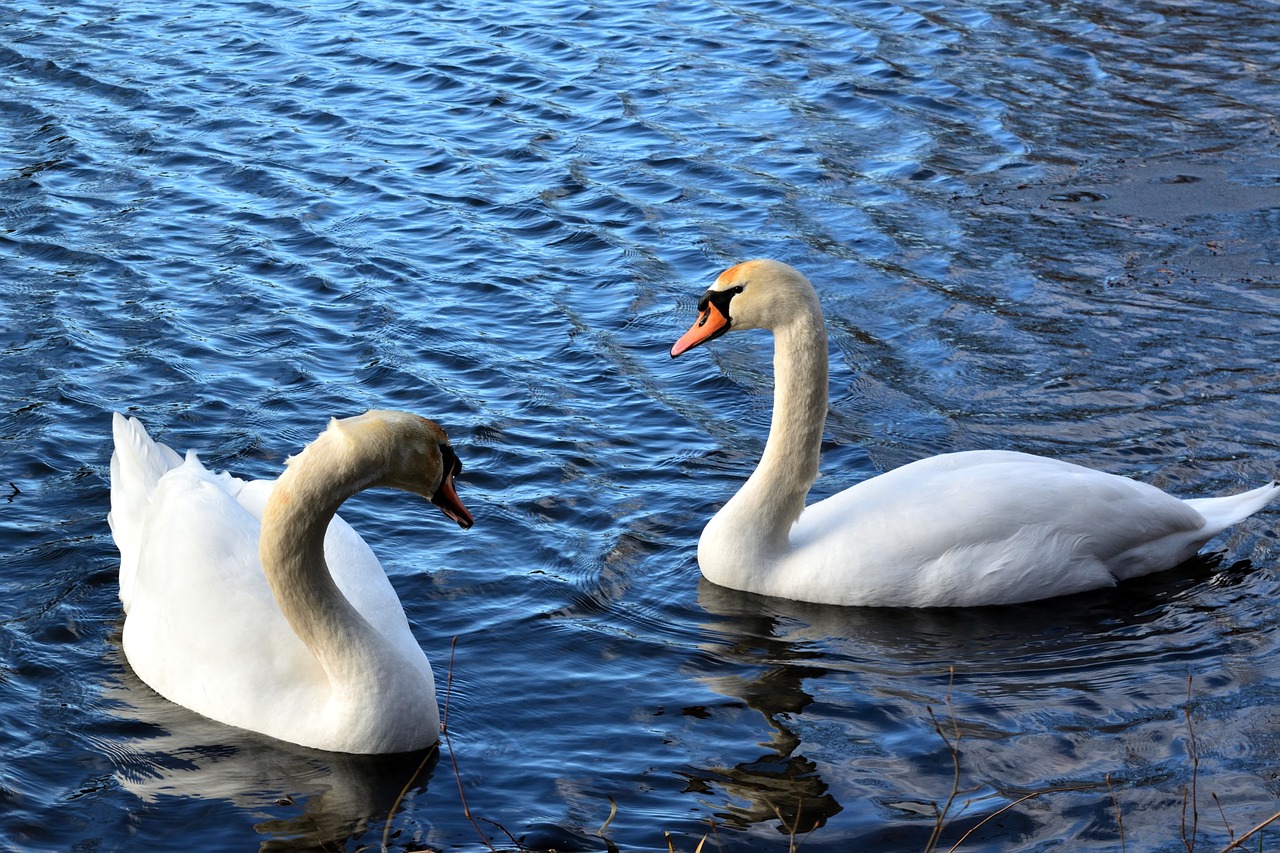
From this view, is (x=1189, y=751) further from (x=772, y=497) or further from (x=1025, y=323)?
(x=1025, y=323)

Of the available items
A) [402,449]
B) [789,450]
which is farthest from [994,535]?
[402,449]

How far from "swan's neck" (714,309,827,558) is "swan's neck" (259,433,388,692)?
→ 210 cm

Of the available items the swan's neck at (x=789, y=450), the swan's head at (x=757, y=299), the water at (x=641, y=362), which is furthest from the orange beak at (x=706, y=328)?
the water at (x=641, y=362)

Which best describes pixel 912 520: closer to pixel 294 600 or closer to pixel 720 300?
pixel 720 300

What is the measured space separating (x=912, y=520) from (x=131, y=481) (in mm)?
3441

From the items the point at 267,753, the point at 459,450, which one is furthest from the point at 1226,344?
the point at 267,753

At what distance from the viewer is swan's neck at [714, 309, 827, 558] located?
7398 millimetres

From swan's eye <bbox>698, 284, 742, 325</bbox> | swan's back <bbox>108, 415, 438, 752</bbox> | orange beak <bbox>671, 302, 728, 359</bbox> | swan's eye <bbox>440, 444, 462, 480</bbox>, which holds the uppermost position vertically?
swan's eye <bbox>440, 444, 462, 480</bbox>

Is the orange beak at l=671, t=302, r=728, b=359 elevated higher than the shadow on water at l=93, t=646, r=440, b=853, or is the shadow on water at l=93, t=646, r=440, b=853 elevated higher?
the orange beak at l=671, t=302, r=728, b=359

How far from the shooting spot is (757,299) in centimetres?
744

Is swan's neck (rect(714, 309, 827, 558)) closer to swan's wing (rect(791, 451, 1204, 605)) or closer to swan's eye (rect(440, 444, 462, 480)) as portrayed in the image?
swan's wing (rect(791, 451, 1204, 605))

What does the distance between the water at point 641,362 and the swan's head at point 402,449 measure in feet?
3.91

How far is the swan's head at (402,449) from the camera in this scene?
17.9 feet

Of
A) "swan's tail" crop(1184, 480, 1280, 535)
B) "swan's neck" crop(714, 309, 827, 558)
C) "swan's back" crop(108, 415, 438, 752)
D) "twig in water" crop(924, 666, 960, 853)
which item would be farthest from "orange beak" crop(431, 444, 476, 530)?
"swan's tail" crop(1184, 480, 1280, 535)
